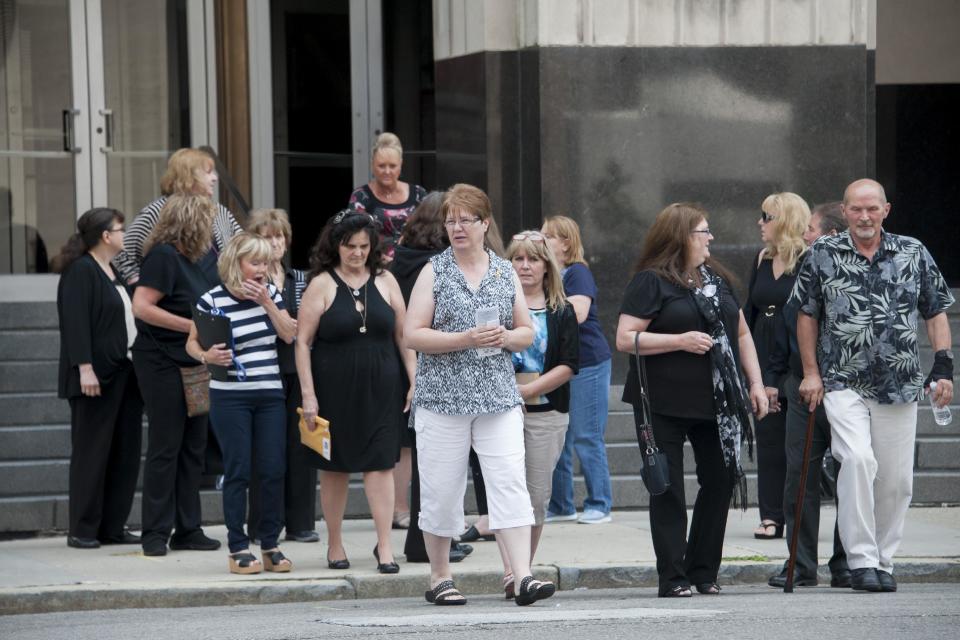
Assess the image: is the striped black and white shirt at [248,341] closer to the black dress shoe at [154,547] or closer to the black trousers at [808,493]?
→ the black dress shoe at [154,547]

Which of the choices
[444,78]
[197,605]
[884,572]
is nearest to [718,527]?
[884,572]

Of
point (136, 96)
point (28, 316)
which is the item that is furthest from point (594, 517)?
point (136, 96)

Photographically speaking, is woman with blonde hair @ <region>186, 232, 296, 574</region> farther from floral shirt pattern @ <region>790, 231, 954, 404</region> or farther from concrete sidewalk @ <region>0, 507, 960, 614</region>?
floral shirt pattern @ <region>790, 231, 954, 404</region>

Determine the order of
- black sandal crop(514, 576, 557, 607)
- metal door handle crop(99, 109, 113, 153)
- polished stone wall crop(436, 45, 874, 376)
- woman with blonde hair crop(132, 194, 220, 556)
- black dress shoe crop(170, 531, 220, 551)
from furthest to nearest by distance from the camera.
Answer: metal door handle crop(99, 109, 113, 153) < polished stone wall crop(436, 45, 874, 376) < black dress shoe crop(170, 531, 220, 551) < woman with blonde hair crop(132, 194, 220, 556) < black sandal crop(514, 576, 557, 607)

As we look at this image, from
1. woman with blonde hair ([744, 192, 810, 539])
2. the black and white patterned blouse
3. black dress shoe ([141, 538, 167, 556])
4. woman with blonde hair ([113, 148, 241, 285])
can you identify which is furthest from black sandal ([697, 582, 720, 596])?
woman with blonde hair ([113, 148, 241, 285])

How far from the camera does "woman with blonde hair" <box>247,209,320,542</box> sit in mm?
9914

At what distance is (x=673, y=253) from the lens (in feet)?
27.8

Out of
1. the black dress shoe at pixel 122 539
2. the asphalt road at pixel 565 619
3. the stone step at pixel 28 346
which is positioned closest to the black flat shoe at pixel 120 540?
the black dress shoe at pixel 122 539

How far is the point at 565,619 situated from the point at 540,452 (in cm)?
137

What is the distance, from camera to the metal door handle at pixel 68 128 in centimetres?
1603

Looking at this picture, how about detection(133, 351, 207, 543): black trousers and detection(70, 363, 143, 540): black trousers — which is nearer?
detection(133, 351, 207, 543): black trousers

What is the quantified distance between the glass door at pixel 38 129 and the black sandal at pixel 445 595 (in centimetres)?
876

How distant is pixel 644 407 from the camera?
8359mm

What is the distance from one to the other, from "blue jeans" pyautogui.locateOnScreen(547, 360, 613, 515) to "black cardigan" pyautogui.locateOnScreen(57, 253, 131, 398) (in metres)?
2.76
